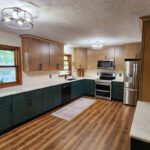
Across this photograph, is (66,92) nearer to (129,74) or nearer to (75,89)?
(75,89)

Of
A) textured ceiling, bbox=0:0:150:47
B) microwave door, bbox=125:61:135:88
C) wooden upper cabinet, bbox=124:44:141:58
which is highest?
textured ceiling, bbox=0:0:150:47

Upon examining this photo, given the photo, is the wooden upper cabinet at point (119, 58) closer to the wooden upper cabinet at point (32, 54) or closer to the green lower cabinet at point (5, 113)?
the wooden upper cabinet at point (32, 54)

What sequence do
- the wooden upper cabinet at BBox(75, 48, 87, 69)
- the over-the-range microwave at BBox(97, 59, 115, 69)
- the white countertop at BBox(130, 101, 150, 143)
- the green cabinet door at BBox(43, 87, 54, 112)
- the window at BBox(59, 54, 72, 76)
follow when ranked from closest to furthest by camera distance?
the white countertop at BBox(130, 101, 150, 143)
the green cabinet door at BBox(43, 87, 54, 112)
the over-the-range microwave at BBox(97, 59, 115, 69)
the window at BBox(59, 54, 72, 76)
the wooden upper cabinet at BBox(75, 48, 87, 69)

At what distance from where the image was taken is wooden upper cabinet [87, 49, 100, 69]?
19.1ft

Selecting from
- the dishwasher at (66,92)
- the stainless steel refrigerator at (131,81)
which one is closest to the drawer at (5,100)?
the dishwasher at (66,92)

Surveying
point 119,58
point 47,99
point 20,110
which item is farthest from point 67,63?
point 20,110

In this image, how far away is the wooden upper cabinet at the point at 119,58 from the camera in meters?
5.09

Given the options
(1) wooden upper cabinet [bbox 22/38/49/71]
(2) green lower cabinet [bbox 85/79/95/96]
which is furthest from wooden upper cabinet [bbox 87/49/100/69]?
(1) wooden upper cabinet [bbox 22/38/49/71]

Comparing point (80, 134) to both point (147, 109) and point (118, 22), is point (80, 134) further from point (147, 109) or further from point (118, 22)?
point (118, 22)

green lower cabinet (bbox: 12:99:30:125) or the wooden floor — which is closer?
the wooden floor

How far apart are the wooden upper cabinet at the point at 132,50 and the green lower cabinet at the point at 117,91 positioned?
110 cm

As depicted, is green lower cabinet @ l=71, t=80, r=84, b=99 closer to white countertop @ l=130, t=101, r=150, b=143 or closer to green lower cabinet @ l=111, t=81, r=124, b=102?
green lower cabinet @ l=111, t=81, r=124, b=102

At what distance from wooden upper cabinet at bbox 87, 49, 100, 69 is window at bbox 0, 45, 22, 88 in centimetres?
332

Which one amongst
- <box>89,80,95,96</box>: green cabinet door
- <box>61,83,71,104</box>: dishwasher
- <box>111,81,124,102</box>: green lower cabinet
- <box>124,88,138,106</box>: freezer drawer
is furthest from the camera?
<box>89,80,95,96</box>: green cabinet door
